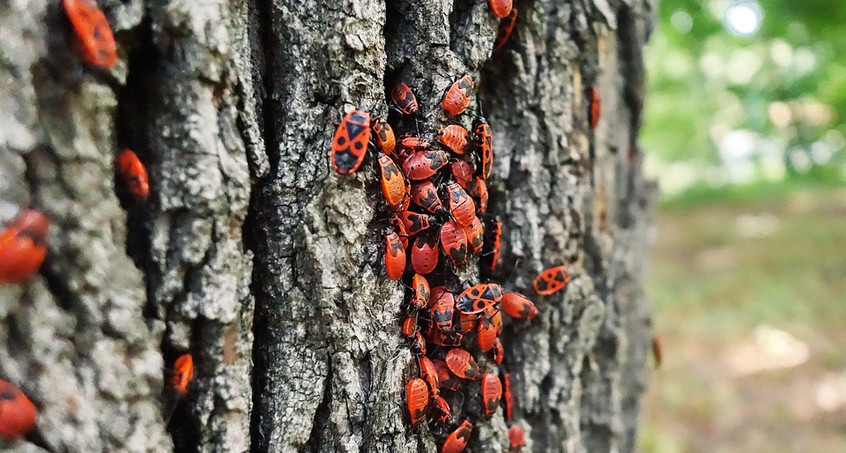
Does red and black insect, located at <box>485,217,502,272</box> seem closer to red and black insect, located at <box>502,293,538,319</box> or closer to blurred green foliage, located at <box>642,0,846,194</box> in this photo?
red and black insect, located at <box>502,293,538,319</box>

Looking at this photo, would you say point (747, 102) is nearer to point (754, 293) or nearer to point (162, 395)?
point (754, 293)

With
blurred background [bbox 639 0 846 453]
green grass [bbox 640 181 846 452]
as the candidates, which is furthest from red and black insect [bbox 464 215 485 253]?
green grass [bbox 640 181 846 452]

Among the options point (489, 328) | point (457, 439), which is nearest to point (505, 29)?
point (489, 328)

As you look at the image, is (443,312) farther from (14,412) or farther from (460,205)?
(14,412)

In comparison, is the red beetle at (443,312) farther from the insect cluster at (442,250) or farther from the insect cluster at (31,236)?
the insect cluster at (31,236)

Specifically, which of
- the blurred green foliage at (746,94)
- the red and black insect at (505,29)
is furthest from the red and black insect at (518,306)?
the blurred green foliage at (746,94)

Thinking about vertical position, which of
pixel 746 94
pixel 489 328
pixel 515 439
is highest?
pixel 746 94
